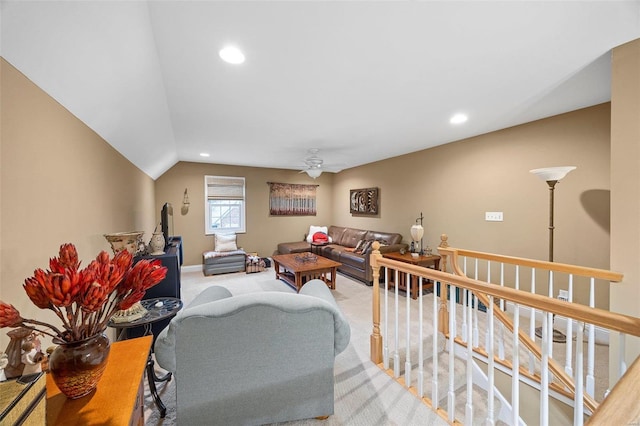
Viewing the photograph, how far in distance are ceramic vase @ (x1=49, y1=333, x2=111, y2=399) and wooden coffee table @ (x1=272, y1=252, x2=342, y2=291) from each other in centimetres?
298

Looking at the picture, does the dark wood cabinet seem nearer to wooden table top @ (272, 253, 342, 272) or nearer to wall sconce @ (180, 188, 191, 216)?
wooden table top @ (272, 253, 342, 272)

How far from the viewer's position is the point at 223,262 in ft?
16.9

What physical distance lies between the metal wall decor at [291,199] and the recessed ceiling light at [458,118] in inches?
169

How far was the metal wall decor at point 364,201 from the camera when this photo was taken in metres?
5.68

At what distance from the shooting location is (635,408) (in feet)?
1.93

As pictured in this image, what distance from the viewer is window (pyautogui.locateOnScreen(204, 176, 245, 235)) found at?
5.79 meters

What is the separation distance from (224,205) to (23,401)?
5.70 metres

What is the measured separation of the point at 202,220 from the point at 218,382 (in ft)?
16.1

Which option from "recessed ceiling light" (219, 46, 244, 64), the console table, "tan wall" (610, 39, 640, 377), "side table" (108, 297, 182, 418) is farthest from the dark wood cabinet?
"tan wall" (610, 39, 640, 377)

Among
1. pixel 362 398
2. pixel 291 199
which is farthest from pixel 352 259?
pixel 362 398

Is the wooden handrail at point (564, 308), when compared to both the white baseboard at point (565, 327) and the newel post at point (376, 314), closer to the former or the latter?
the newel post at point (376, 314)

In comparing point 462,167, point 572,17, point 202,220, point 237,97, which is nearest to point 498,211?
point 462,167

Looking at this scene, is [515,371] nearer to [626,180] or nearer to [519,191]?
[626,180]

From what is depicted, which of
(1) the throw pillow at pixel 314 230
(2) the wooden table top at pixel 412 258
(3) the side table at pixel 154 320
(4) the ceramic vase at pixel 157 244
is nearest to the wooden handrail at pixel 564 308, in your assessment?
(3) the side table at pixel 154 320
